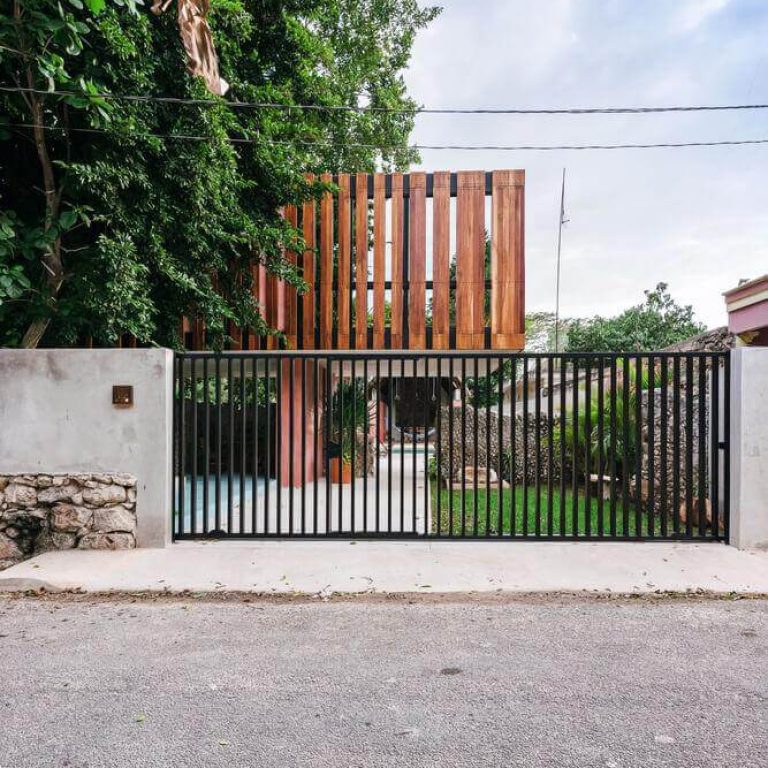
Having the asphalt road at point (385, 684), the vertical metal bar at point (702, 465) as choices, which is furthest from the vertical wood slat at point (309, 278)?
the vertical metal bar at point (702, 465)

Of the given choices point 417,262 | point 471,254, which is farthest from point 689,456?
point 417,262

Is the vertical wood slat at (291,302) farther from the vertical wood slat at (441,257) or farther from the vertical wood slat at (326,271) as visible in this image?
the vertical wood slat at (441,257)

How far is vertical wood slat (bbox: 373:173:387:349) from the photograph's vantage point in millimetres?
8539

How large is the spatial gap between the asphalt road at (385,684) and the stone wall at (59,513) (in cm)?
126

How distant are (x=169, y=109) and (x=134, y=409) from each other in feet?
12.8

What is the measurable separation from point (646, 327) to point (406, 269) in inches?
832

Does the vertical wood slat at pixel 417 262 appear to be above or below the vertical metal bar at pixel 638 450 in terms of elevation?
above

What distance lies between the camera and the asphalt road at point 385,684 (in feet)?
7.25

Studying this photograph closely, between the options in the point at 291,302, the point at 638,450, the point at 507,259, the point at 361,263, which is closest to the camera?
the point at 638,450

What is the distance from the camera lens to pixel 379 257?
856cm

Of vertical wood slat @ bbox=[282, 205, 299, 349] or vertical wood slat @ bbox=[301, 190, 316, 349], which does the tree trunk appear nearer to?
vertical wood slat @ bbox=[282, 205, 299, 349]

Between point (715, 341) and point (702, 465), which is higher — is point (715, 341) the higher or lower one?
the higher one

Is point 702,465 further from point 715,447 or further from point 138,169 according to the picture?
point 138,169

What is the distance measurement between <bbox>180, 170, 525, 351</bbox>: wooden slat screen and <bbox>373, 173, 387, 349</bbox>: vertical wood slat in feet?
0.06
